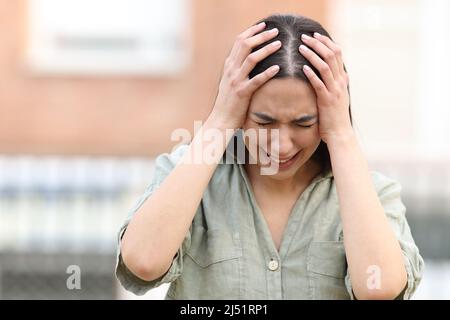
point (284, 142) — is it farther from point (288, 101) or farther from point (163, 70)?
point (163, 70)

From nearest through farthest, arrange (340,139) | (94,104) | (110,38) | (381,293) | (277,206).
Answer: (381,293), (340,139), (277,206), (94,104), (110,38)

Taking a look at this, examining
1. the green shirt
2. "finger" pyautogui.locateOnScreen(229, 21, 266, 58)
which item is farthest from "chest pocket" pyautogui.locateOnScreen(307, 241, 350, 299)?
"finger" pyautogui.locateOnScreen(229, 21, 266, 58)

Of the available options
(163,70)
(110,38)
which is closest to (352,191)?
(163,70)

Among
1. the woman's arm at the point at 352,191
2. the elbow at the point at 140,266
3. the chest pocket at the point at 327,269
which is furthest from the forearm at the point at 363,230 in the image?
the elbow at the point at 140,266

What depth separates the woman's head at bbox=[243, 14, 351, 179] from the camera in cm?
246

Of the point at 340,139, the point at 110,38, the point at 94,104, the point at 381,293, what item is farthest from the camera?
the point at 110,38

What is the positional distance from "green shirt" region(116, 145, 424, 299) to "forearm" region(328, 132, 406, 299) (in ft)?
0.24

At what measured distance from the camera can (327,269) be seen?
2.55m

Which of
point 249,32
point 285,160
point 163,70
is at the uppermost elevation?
point 163,70

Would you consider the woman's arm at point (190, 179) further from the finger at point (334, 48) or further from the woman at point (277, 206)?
the finger at point (334, 48)

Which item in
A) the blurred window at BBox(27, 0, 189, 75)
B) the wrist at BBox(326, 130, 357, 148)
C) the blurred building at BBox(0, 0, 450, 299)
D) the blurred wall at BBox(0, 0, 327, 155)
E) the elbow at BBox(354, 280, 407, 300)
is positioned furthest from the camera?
the blurred window at BBox(27, 0, 189, 75)

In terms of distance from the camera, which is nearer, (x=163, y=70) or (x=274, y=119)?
(x=274, y=119)

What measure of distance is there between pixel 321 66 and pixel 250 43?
0.63ft

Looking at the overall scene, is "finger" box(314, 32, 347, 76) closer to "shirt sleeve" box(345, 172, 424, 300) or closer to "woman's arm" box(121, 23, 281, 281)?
"woman's arm" box(121, 23, 281, 281)
